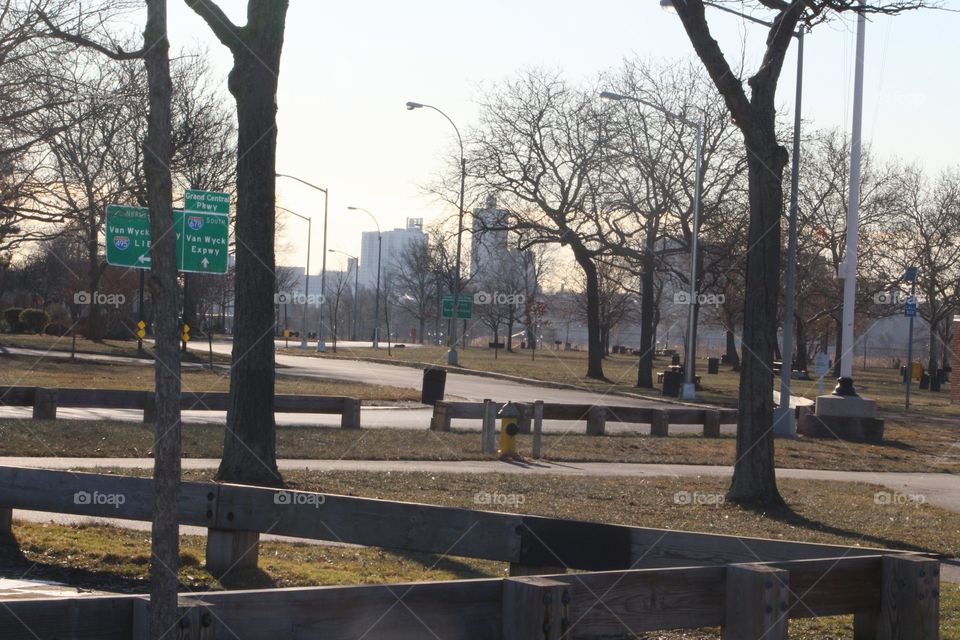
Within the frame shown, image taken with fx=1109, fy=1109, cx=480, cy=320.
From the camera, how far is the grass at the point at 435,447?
15617 mm

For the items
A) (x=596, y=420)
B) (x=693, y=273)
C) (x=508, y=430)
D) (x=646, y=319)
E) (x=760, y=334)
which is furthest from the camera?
(x=646, y=319)

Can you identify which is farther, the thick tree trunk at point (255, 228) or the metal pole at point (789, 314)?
the metal pole at point (789, 314)

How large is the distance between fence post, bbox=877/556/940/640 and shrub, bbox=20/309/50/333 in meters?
64.2

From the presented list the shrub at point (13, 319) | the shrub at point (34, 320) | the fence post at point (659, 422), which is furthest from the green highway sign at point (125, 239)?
the shrub at point (13, 319)

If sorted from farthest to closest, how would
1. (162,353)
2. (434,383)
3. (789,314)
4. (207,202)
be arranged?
1. (207,202)
2. (434,383)
3. (789,314)
4. (162,353)

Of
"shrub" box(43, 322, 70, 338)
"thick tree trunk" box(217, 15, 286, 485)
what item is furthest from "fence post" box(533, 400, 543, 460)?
A: "shrub" box(43, 322, 70, 338)

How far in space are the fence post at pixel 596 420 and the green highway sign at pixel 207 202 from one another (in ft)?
45.8

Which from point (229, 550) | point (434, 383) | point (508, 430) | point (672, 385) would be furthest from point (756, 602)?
point (672, 385)

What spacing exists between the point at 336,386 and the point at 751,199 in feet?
72.6

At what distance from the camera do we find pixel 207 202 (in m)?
31.9

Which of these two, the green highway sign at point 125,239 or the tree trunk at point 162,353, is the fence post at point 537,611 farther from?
the green highway sign at point 125,239

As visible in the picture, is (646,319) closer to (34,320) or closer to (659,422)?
(659,422)

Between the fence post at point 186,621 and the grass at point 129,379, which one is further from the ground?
the fence post at point 186,621

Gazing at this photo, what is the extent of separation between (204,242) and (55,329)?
36855mm
